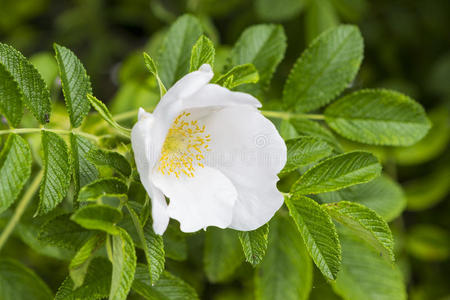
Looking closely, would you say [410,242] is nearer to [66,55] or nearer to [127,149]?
[127,149]

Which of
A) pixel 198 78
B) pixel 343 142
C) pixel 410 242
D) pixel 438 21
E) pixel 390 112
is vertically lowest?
pixel 410 242

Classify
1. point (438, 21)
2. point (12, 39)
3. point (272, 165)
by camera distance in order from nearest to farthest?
point (272, 165) < point (438, 21) < point (12, 39)

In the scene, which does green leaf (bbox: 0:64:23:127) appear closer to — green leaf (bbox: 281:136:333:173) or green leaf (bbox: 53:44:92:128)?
green leaf (bbox: 53:44:92:128)

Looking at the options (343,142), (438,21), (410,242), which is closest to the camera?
(343,142)

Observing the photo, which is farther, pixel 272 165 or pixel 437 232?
pixel 437 232

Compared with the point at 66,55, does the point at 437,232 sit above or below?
below

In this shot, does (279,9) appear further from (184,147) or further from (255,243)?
(255,243)

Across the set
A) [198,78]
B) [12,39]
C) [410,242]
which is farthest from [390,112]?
[12,39]
